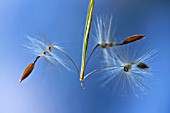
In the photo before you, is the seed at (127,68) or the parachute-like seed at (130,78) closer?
the seed at (127,68)

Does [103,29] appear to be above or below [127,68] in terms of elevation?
above

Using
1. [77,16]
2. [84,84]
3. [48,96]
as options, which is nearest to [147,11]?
[77,16]

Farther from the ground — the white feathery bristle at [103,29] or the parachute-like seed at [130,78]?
the white feathery bristle at [103,29]

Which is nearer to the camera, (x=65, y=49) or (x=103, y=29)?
(x=103, y=29)

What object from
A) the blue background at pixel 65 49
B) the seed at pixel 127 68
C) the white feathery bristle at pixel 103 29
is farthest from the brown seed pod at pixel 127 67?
the blue background at pixel 65 49

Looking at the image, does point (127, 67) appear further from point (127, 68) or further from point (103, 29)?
point (103, 29)

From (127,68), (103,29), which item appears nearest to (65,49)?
(103,29)

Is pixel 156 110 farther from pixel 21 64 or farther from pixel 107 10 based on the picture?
pixel 21 64

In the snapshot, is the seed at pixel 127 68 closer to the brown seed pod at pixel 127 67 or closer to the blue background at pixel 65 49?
the brown seed pod at pixel 127 67
